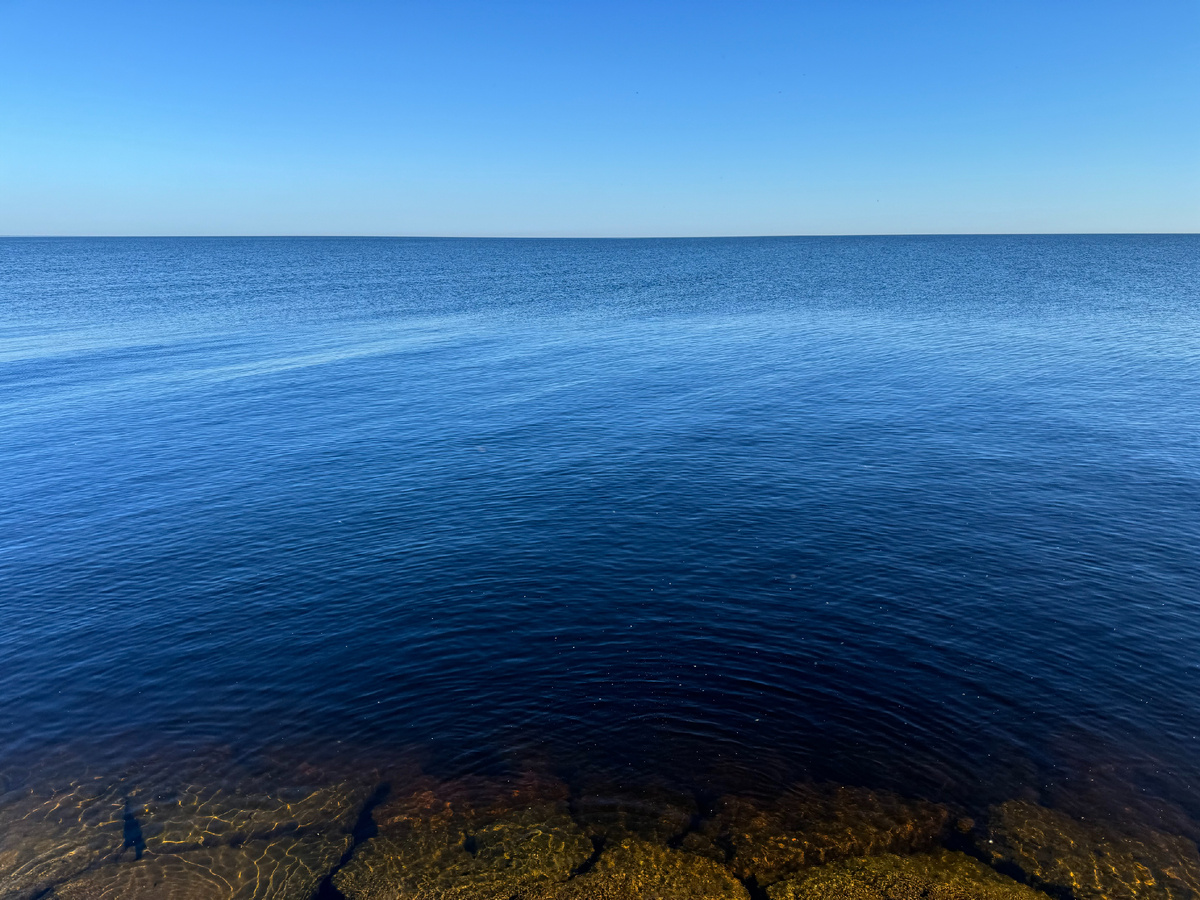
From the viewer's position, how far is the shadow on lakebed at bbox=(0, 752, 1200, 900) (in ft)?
83.1

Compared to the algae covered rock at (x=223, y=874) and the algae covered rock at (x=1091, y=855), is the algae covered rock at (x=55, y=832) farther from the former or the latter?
the algae covered rock at (x=1091, y=855)

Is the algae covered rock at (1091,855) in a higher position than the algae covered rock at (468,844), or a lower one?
higher

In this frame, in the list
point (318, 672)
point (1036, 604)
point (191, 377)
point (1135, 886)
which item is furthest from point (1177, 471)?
point (191, 377)

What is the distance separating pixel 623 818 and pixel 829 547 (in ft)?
88.6

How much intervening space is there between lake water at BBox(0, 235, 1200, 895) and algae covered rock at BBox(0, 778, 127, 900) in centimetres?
147

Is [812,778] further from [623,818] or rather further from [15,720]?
[15,720]

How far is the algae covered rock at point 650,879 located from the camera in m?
25.0

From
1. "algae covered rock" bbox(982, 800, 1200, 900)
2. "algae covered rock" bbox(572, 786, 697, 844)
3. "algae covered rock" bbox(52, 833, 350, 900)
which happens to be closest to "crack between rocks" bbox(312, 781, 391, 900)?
"algae covered rock" bbox(52, 833, 350, 900)

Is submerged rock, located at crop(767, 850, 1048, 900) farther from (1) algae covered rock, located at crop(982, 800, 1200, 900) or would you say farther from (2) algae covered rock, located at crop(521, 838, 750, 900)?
(2) algae covered rock, located at crop(521, 838, 750, 900)

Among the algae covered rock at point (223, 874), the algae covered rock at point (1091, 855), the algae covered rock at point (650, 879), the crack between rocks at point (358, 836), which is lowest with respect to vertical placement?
the crack between rocks at point (358, 836)

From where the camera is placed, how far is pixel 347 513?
55938 mm

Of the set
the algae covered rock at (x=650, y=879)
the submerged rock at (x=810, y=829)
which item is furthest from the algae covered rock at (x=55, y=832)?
the submerged rock at (x=810, y=829)

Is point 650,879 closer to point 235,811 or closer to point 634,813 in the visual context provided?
point 634,813

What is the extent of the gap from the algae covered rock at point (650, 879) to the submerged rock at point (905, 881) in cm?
194
